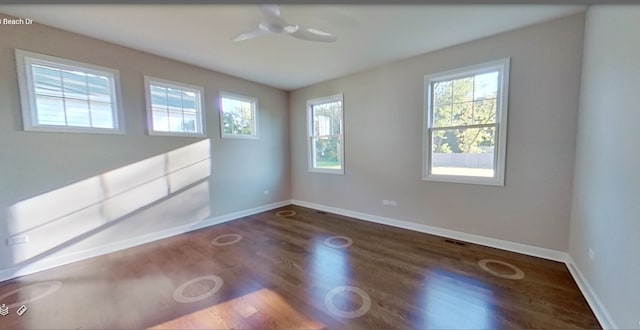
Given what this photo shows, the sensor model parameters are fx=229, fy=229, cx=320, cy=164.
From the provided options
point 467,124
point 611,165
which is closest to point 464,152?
point 467,124

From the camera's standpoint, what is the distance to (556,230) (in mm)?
2566

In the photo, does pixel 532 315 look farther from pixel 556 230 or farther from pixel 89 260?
pixel 89 260

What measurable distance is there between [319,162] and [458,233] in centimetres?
285

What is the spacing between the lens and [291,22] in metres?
2.45

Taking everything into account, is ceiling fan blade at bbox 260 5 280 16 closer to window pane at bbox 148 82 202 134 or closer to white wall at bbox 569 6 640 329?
window pane at bbox 148 82 202 134

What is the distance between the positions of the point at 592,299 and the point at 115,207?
501 cm

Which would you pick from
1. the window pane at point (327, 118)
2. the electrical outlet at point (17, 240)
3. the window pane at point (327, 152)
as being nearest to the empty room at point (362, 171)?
the electrical outlet at point (17, 240)

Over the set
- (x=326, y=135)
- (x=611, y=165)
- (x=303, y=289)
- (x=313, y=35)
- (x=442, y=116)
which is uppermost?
(x=313, y=35)

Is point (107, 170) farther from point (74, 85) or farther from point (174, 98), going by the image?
point (174, 98)

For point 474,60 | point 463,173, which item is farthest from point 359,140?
point 474,60

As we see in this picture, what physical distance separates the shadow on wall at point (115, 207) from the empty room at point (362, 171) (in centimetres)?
2

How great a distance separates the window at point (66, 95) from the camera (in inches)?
95.7

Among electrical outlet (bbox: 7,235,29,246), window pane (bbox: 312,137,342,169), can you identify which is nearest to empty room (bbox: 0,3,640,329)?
electrical outlet (bbox: 7,235,29,246)

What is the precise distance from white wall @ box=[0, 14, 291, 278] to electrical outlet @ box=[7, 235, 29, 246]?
1.3 inches
